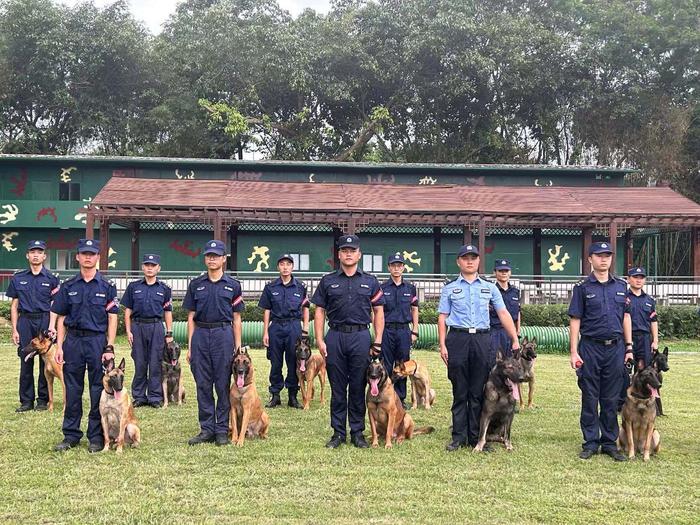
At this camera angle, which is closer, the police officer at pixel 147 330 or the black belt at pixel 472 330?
the black belt at pixel 472 330

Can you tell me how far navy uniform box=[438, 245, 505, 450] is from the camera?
5883 millimetres

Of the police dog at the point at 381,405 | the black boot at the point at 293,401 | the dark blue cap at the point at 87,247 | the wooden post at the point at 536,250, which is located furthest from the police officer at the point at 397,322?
the wooden post at the point at 536,250

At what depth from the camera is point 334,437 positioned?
6.08m

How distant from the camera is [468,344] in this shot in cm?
588

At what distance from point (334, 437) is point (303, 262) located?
59.3 ft

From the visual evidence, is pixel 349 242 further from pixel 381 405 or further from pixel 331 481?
pixel 331 481

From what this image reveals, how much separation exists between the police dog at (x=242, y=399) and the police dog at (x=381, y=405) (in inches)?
43.6

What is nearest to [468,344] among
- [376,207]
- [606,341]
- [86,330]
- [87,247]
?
[606,341]

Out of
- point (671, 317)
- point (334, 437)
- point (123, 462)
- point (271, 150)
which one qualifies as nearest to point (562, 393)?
point (334, 437)

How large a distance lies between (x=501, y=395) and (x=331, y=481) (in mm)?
1805

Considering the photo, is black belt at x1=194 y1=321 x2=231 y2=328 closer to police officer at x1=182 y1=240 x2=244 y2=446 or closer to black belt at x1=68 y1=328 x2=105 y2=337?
police officer at x1=182 y1=240 x2=244 y2=446

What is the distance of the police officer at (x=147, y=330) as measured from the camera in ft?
26.0

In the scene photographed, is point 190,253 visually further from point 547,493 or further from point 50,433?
point 547,493

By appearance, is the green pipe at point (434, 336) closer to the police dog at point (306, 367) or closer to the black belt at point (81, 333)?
the police dog at point (306, 367)
